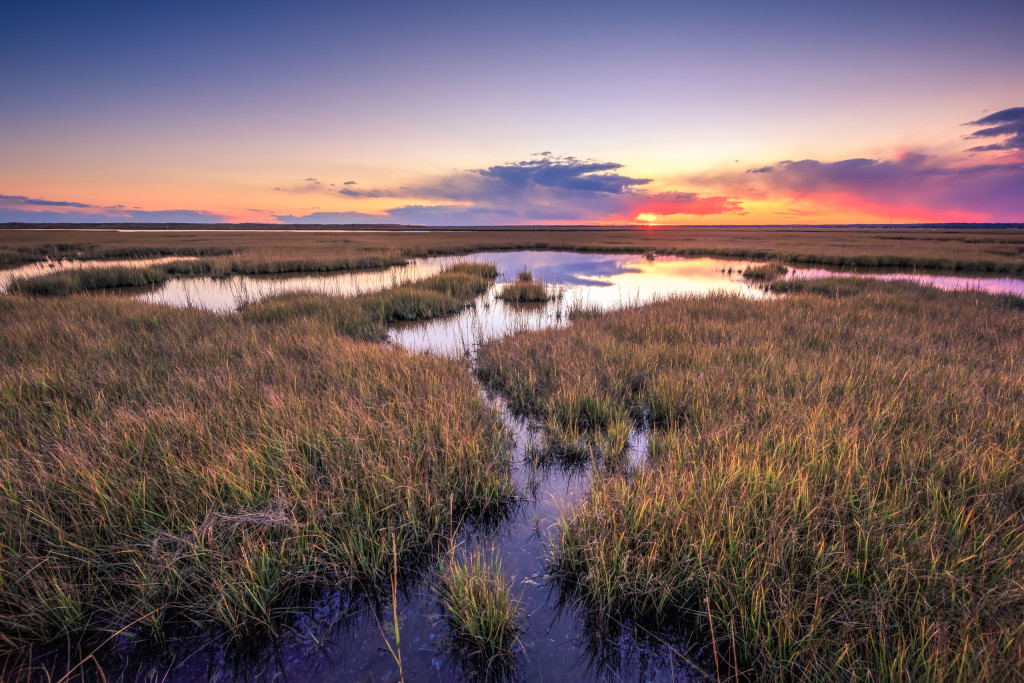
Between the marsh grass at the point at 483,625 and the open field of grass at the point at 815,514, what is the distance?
66cm

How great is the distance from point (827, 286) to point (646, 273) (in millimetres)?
11087

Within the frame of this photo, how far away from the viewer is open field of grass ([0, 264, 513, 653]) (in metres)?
2.62

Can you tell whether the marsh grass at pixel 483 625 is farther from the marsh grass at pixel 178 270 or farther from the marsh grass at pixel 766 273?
the marsh grass at pixel 766 273

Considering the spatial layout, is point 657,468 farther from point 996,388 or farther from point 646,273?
point 646,273

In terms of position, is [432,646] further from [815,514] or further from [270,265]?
[270,265]

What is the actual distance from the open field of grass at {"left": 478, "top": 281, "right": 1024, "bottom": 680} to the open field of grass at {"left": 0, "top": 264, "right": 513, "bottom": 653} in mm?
1395

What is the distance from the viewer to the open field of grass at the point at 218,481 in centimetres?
262

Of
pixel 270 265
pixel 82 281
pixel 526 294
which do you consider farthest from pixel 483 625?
pixel 270 265

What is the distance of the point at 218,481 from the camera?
133 inches

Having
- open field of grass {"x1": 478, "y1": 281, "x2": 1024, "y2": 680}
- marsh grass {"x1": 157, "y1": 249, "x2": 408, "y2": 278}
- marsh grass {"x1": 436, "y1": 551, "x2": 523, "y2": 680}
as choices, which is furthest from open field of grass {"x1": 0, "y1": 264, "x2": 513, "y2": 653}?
marsh grass {"x1": 157, "y1": 249, "x2": 408, "y2": 278}

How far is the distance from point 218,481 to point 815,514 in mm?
4967

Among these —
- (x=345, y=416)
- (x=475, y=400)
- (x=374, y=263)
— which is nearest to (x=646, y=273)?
(x=374, y=263)

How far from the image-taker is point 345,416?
4379mm

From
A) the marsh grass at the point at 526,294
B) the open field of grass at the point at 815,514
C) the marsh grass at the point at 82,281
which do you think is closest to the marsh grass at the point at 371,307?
the marsh grass at the point at 526,294
